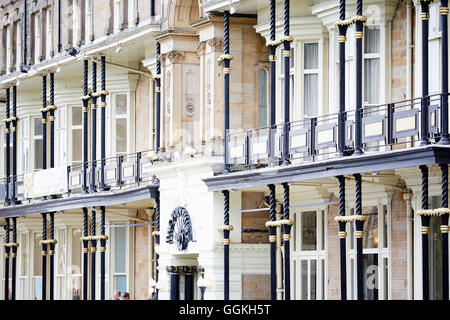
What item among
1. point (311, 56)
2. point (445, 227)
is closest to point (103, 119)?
point (311, 56)

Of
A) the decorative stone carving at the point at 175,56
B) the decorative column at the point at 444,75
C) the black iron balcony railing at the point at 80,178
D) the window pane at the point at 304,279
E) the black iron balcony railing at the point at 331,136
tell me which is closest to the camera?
the decorative column at the point at 444,75

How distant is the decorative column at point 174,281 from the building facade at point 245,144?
78mm

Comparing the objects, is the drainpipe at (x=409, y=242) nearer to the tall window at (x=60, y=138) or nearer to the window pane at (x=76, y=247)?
the tall window at (x=60, y=138)

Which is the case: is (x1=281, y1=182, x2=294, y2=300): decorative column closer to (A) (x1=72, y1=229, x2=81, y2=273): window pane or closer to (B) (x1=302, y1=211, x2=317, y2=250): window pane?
(B) (x1=302, y1=211, x2=317, y2=250): window pane

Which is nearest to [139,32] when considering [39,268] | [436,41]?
[436,41]

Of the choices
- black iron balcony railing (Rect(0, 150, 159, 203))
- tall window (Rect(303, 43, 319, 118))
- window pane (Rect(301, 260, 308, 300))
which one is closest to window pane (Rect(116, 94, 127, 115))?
black iron balcony railing (Rect(0, 150, 159, 203))

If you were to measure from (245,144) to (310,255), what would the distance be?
2886mm

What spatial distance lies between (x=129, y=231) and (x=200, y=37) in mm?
9036

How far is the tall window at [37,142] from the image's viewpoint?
1596 inches

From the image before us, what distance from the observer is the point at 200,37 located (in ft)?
90.5

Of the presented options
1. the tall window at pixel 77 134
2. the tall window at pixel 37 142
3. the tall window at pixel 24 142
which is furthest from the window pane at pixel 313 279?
the tall window at pixel 24 142

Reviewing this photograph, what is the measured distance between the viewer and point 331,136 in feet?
71.4

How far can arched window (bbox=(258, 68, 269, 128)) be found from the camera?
2714cm

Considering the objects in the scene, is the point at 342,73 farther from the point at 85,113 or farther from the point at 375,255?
the point at 85,113
